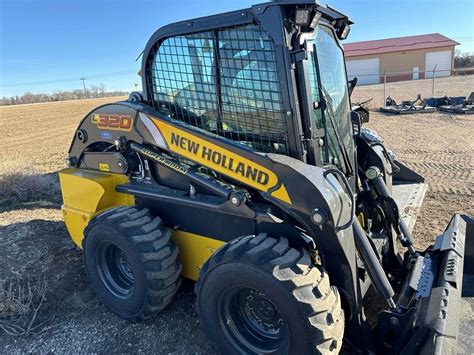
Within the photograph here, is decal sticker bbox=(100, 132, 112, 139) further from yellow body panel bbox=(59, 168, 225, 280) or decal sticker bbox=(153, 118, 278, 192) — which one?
decal sticker bbox=(153, 118, 278, 192)

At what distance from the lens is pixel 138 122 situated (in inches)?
130

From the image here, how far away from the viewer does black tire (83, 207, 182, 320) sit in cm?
305

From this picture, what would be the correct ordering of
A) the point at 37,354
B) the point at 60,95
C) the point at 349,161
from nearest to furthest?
the point at 37,354 < the point at 349,161 < the point at 60,95

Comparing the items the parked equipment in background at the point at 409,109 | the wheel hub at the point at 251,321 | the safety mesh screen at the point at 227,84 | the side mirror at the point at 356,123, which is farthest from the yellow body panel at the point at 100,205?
the parked equipment in background at the point at 409,109

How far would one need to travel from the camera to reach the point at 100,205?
371cm

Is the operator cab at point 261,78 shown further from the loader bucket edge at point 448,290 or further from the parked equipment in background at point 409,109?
the parked equipment in background at point 409,109

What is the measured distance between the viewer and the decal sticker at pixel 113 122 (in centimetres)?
339

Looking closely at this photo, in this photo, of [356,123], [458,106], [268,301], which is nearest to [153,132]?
[268,301]

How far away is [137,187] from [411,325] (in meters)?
2.38

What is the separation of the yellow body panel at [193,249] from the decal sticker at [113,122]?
101 centimetres

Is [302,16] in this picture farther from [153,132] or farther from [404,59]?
[404,59]

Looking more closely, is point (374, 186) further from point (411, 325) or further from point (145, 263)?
point (145, 263)

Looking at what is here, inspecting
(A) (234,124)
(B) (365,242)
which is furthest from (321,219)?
(A) (234,124)

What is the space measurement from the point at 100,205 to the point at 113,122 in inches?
31.6
